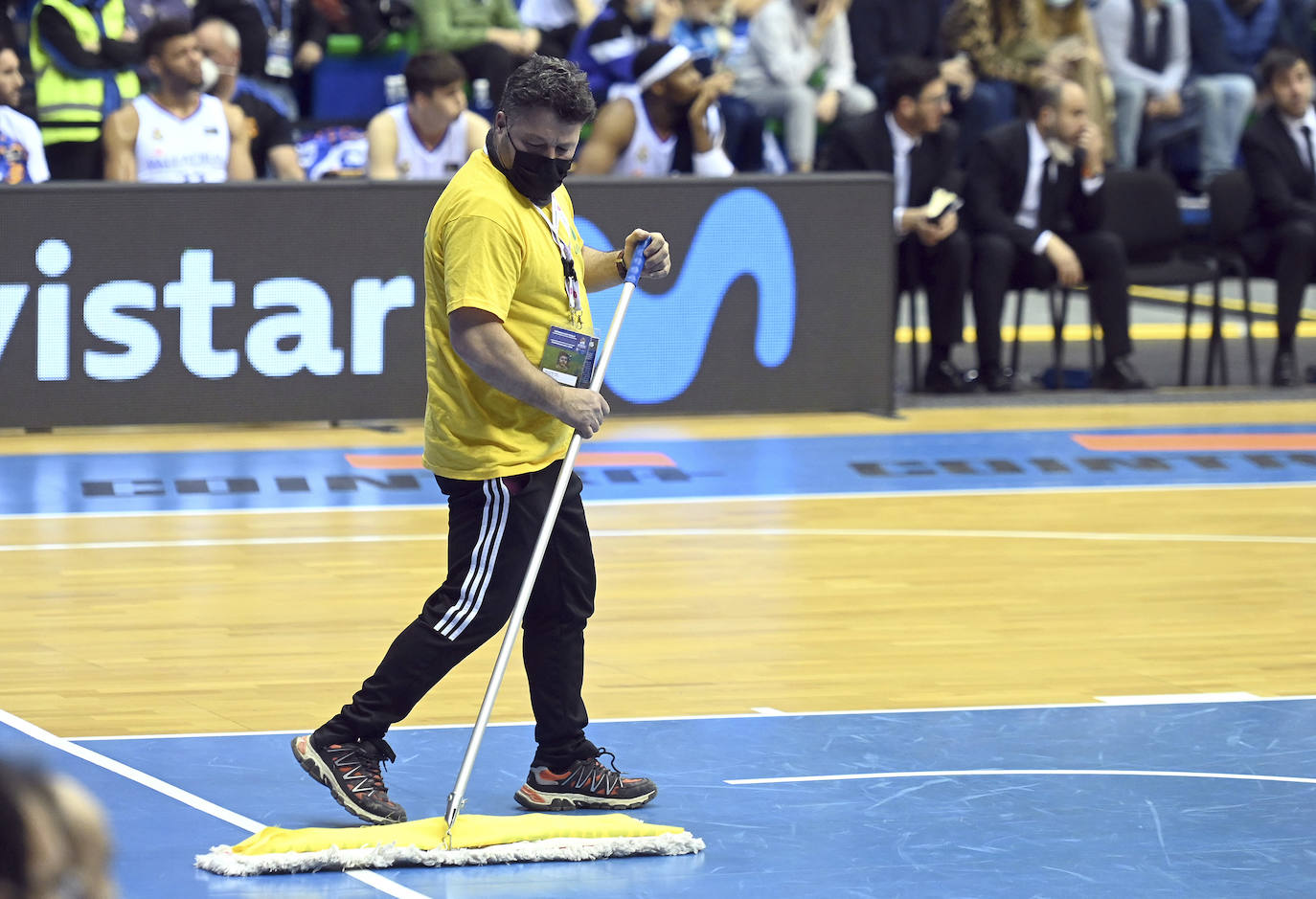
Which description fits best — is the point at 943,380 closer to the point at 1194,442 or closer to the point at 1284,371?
the point at 1194,442

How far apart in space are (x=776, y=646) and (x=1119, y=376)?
7305 mm

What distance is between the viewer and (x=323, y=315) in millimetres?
12109

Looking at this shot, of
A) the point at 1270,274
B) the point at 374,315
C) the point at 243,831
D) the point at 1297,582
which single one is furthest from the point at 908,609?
the point at 1270,274

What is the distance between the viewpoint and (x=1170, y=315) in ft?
62.2

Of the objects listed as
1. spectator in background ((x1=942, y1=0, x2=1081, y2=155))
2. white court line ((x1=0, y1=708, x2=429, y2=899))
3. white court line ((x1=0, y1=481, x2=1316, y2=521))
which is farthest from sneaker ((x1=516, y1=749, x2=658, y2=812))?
spectator in background ((x1=942, y1=0, x2=1081, y2=155))

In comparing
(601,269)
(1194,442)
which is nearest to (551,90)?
(601,269)

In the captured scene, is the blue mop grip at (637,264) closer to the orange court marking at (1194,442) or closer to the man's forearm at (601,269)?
the man's forearm at (601,269)

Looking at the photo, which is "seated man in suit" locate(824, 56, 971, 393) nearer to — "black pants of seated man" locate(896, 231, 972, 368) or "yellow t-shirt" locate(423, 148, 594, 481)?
"black pants of seated man" locate(896, 231, 972, 368)

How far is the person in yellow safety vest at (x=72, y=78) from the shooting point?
517 inches

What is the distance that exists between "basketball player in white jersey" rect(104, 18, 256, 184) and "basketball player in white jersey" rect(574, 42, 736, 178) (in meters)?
2.33

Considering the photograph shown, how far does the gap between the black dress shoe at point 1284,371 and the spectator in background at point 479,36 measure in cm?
569

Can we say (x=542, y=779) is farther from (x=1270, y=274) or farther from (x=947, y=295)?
(x=1270, y=274)

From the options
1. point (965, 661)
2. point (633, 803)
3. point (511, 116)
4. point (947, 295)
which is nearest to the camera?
point (511, 116)

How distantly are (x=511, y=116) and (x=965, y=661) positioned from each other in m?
3.05
